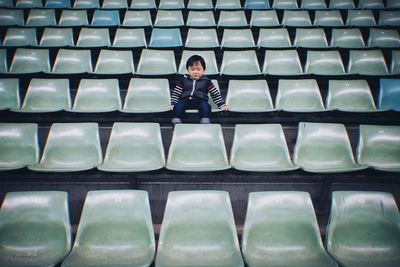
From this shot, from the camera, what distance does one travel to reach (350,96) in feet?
5.51

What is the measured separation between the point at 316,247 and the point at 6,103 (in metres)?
1.68

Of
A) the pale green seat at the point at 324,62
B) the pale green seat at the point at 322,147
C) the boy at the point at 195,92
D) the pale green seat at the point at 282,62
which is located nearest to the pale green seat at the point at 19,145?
the boy at the point at 195,92

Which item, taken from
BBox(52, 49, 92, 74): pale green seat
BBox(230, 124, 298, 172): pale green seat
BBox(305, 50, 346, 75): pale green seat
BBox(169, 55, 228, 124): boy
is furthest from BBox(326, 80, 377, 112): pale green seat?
BBox(52, 49, 92, 74): pale green seat

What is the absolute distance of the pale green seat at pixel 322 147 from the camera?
132cm

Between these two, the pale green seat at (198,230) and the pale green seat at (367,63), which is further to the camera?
the pale green seat at (367,63)

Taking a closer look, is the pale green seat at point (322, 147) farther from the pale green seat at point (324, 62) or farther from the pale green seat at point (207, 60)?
the pale green seat at point (207, 60)

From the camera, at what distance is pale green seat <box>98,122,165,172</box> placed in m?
1.33

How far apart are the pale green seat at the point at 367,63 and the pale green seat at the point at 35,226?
196cm

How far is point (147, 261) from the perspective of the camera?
85cm

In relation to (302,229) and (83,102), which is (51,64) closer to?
(83,102)

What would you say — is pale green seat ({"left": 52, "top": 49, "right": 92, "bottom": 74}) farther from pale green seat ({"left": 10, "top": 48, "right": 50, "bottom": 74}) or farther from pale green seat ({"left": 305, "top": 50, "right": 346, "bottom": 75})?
pale green seat ({"left": 305, "top": 50, "right": 346, "bottom": 75})

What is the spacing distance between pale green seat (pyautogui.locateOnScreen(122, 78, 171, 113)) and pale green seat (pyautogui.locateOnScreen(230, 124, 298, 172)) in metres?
0.53

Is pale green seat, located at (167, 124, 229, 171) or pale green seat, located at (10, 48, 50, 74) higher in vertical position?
pale green seat, located at (10, 48, 50, 74)

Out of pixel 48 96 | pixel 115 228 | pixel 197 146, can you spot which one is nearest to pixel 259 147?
pixel 197 146
